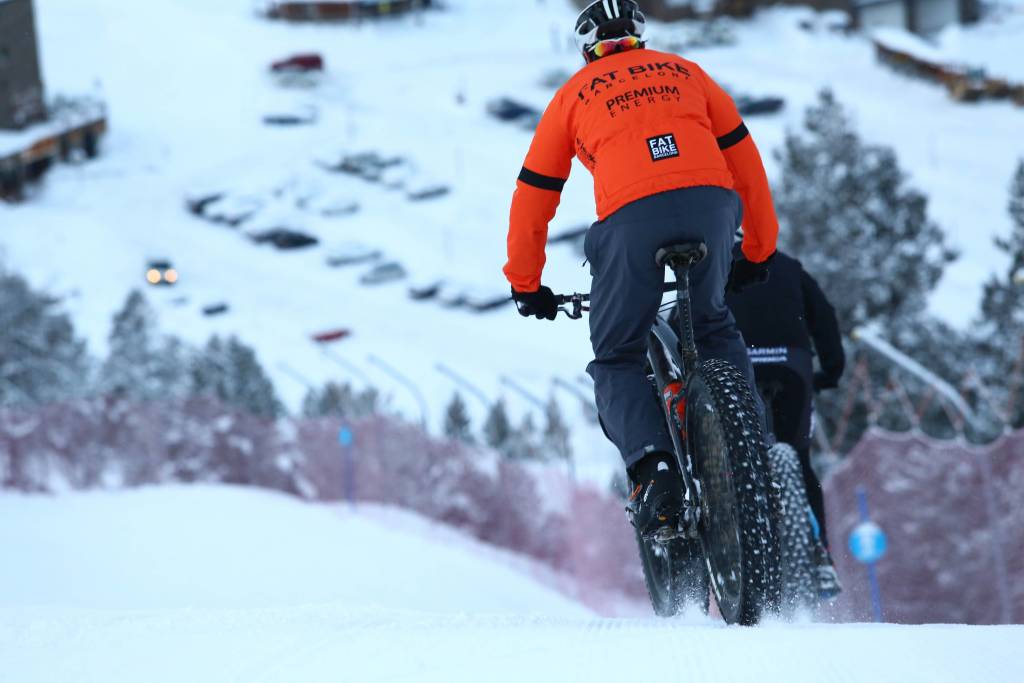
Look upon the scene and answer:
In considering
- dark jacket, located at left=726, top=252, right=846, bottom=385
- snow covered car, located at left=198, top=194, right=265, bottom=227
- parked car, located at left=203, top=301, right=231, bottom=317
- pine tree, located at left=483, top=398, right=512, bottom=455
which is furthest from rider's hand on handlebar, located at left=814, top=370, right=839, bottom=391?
snow covered car, located at left=198, top=194, right=265, bottom=227

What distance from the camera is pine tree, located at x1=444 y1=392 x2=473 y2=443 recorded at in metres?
37.2

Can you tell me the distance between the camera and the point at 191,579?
47.3ft

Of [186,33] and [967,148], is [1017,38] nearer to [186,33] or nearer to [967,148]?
[967,148]

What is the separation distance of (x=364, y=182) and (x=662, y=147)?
66.6m

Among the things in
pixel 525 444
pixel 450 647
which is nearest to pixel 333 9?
pixel 525 444

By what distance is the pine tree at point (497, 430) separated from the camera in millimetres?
36031

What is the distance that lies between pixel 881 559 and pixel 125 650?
11.4 metres

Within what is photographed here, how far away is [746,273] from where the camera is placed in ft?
17.4

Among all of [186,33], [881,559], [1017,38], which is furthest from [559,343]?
[186,33]

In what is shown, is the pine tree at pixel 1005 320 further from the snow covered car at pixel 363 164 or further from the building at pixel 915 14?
the building at pixel 915 14

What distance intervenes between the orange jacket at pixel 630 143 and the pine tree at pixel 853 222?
27.7 m

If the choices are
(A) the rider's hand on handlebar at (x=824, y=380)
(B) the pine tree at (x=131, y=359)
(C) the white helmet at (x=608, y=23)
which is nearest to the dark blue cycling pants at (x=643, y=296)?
(C) the white helmet at (x=608, y=23)

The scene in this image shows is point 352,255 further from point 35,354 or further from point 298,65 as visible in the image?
point 298,65

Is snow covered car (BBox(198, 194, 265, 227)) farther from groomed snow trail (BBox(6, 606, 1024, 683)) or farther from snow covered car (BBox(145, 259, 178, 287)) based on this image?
groomed snow trail (BBox(6, 606, 1024, 683))
